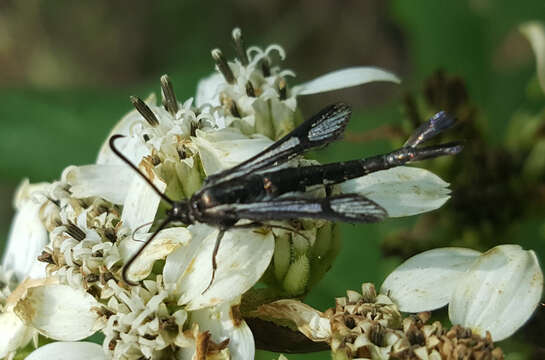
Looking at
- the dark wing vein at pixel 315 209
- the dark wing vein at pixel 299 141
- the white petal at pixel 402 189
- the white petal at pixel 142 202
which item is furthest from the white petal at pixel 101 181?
the white petal at pixel 402 189

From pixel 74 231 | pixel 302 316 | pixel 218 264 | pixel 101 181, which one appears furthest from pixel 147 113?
pixel 302 316

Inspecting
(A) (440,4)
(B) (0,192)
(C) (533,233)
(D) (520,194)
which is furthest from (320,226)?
(B) (0,192)

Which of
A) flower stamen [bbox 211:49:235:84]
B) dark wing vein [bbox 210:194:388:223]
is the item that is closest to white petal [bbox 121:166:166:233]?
dark wing vein [bbox 210:194:388:223]

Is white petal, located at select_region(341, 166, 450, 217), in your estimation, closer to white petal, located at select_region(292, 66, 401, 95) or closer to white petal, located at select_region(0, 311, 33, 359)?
white petal, located at select_region(292, 66, 401, 95)

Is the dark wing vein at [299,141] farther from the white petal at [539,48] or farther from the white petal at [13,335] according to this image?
the white petal at [539,48]

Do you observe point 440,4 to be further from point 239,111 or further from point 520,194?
point 239,111
